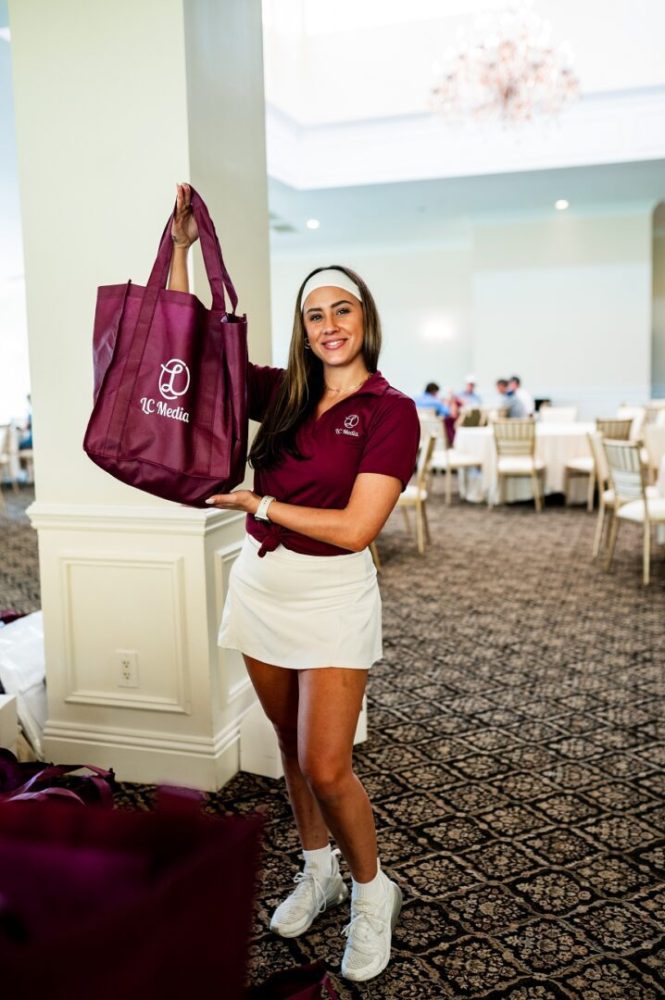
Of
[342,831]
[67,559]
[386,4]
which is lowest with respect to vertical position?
[342,831]

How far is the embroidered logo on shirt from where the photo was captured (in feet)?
5.74

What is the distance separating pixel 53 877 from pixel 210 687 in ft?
7.05

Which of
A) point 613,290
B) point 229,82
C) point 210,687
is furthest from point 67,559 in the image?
point 613,290

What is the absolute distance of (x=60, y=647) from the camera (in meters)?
2.90

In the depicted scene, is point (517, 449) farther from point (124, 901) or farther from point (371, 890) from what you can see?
point (124, 901)

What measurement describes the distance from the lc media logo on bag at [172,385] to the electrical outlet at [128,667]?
139cm

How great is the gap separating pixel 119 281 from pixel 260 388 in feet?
3.20

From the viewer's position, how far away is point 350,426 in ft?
5.75

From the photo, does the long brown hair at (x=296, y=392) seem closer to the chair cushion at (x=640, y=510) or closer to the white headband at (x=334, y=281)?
the white headband at (x=334, y=281)

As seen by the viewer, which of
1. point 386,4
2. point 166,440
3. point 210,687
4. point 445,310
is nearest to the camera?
point 166,440

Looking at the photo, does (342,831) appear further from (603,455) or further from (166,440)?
(603,455)

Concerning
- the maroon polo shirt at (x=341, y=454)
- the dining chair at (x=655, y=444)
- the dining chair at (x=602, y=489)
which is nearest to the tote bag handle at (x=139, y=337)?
the maroon polo shirt at (x=341, y=454)

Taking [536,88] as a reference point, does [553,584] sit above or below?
below

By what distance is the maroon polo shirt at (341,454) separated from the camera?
5.56 ft
